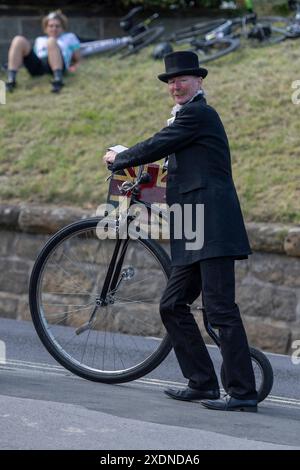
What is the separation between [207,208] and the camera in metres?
6.38

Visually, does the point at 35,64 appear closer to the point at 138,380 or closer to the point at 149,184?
the point at 138,380

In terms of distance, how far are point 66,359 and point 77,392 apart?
1.50 feet

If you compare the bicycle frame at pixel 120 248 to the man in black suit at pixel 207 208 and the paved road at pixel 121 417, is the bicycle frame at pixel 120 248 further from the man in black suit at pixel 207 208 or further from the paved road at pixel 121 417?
the paved road at pixel 121 417

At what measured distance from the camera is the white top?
13.6 m

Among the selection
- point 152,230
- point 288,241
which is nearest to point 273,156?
point 288,241

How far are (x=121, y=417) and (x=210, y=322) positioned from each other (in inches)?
34.0

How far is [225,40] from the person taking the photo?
13.5 m

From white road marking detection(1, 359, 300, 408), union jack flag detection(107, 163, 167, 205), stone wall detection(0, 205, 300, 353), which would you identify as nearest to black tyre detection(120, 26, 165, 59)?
stone wall detection(0, 205, 300, 353)

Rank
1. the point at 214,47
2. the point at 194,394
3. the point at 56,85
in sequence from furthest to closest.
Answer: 1. the point at 214,47
2. the point at 56,85
3. the point at 194,394

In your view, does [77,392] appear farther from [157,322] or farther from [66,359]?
[157,322]

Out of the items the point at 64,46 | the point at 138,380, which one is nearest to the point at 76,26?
the point at 64,46

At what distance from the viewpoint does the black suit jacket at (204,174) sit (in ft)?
20.9

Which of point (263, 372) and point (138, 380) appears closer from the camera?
point (263, 372)

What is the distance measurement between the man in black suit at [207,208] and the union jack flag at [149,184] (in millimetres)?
322
